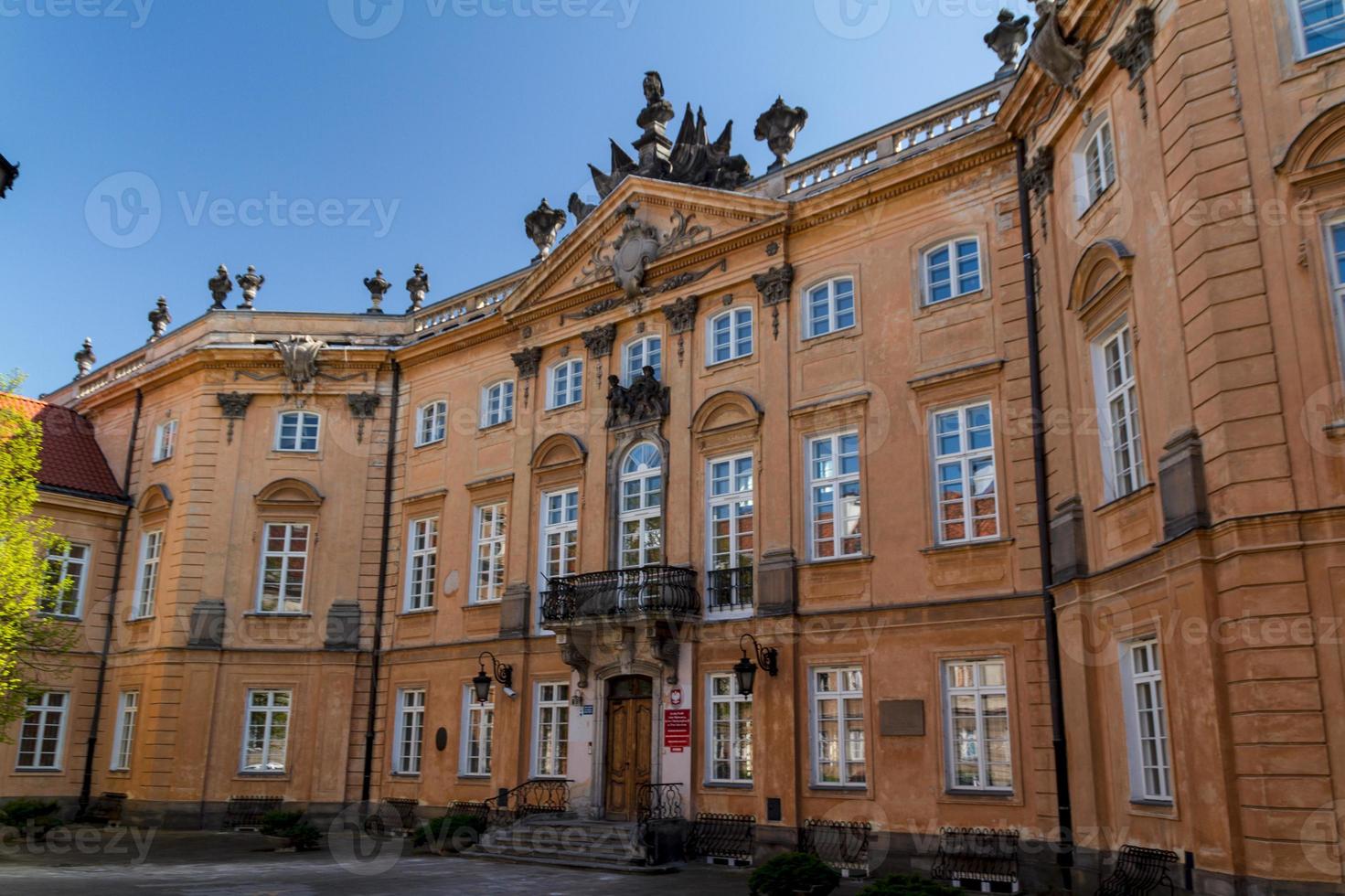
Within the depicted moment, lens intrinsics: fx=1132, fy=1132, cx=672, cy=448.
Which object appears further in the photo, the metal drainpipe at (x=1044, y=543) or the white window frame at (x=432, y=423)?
the white window frame at (x=432, y=423)

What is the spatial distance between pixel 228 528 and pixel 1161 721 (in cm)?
2238

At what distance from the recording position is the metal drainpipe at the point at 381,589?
26.8 metres

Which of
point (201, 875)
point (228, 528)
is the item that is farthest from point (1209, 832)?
point (228, 528)

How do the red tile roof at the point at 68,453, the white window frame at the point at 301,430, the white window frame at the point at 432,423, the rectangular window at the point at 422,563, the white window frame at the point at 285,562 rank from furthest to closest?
the red tile roof at the point at 68,453 < the white window frame at the point at 301,430 < the white window frame at the point at 432,423 < the white window frame at the point at 285,562 < the rectangular window at the point at 422,563

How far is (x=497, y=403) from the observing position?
27.2m

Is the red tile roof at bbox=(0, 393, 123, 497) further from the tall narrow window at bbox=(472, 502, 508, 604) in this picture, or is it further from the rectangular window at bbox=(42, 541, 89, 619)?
the tall narrow window at bbox=(472, 502, 508, 604)

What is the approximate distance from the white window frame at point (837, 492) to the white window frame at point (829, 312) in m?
2.05

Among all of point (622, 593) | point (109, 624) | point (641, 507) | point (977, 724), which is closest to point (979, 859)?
point (977, 724)

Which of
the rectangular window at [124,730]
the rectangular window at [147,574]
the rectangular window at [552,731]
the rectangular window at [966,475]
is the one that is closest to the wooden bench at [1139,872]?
the rectangular window at [966,475]

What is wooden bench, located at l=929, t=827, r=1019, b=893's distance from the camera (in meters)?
16.4

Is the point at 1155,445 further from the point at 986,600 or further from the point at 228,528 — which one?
the point at 228,528

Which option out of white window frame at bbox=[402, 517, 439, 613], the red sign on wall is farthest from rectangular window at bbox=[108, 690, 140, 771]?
the red sign on wall

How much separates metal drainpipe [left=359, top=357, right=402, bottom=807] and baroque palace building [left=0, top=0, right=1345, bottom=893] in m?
0.11

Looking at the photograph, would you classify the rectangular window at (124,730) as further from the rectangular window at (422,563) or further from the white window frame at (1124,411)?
the white window frame at (1124,411)
